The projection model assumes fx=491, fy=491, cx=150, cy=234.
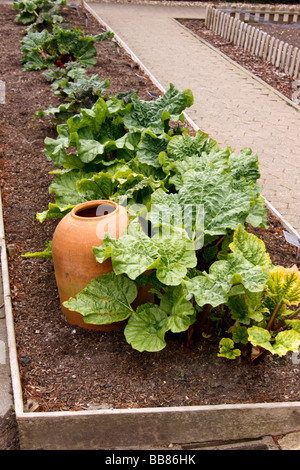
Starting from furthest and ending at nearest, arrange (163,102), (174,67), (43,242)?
(174,67), (163,102), (43,242)

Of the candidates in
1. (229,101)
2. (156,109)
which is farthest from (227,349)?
(229,101)

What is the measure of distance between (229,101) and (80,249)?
6054 mm

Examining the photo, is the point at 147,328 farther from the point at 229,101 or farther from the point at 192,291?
the point at 229,101

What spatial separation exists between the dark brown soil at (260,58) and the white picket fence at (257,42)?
0.11 meters

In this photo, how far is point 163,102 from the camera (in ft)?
16.2

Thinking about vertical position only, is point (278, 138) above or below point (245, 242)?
below

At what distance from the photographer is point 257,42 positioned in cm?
1130

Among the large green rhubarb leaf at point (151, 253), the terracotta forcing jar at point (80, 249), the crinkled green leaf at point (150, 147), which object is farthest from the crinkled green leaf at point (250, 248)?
the crinkled green leaf at point (150, 147)

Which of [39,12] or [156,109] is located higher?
[156,109]

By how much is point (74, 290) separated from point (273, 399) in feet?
4.88

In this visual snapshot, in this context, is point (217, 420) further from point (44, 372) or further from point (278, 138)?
point (278, 138)

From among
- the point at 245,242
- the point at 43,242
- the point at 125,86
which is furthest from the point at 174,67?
the point at 245,242

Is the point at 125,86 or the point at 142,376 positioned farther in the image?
the point at 125,86

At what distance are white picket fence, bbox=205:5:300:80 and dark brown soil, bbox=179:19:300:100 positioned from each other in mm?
107
